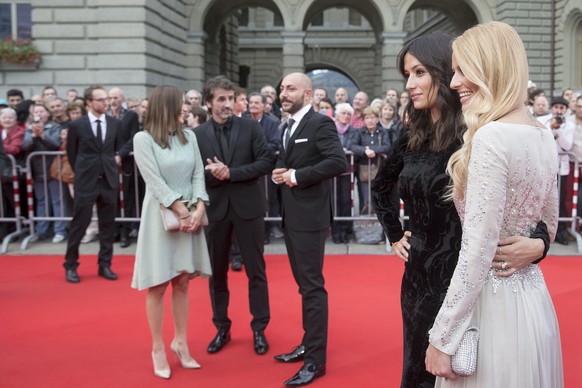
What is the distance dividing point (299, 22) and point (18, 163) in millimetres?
14360

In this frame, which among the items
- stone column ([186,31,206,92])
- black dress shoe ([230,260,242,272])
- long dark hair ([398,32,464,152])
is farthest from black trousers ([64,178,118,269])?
stone column ([186,31,206,92])

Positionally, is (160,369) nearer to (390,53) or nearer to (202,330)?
(202,330)

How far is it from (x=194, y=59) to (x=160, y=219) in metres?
17.2

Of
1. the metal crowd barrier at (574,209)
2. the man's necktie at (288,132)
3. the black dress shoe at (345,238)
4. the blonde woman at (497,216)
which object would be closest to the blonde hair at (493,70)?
the blonde woman at (497,216)

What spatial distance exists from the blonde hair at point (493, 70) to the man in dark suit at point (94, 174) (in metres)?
5.76

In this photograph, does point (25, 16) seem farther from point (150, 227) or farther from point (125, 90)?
point (150, 227)

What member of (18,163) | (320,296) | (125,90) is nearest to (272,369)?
(320,296)

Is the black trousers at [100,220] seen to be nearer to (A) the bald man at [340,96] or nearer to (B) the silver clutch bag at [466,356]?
(A) the bald man at [340,96]

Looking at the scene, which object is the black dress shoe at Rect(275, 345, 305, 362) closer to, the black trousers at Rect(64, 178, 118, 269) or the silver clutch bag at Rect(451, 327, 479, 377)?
the silver clutch bag at Rect(451, 327, 479, 377)

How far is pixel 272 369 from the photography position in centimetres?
441

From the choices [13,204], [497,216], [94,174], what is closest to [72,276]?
[94,174]

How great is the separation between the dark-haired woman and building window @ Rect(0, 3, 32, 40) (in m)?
16.6

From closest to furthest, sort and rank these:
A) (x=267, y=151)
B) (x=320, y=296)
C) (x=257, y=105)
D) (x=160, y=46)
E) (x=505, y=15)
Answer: (x=320, y=296) → (x=267, y=151) → (x=257, y=105) → (x=160, y=46) → (x=505, y=15)

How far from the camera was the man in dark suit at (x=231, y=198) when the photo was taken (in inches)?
187
